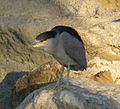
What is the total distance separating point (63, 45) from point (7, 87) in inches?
95.2

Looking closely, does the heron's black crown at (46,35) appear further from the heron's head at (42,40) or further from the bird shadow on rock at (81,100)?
the bird shadow on rock at (81,100)

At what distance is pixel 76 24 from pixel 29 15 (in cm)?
103

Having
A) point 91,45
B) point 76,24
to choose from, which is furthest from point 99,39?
point 76,24

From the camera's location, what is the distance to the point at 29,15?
19.1 feet

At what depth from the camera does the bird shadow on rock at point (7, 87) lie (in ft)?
17.1

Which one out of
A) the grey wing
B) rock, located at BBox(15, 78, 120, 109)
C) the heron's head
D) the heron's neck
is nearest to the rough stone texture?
rock, located at BBox(15, 78, 120, 109)

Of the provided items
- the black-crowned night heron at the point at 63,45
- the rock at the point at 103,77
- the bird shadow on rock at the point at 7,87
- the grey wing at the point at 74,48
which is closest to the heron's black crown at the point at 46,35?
the black-crowned night heron at the point at 63,45

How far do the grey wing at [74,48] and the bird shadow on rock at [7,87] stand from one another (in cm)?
203

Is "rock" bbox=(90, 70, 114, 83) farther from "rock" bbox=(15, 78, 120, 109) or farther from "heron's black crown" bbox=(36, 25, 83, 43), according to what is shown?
"heron's black crown" bbox=(36, 25, 83, 43)

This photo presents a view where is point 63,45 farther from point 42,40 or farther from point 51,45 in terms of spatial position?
point 42,40

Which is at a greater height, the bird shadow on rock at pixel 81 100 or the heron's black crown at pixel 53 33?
the heron's black crown at pixel 53 33

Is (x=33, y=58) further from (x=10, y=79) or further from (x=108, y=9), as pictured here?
(x=108, y=9)

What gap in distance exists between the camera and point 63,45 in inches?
134

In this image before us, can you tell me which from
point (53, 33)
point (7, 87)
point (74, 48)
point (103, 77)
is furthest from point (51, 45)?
point (7, 87)
